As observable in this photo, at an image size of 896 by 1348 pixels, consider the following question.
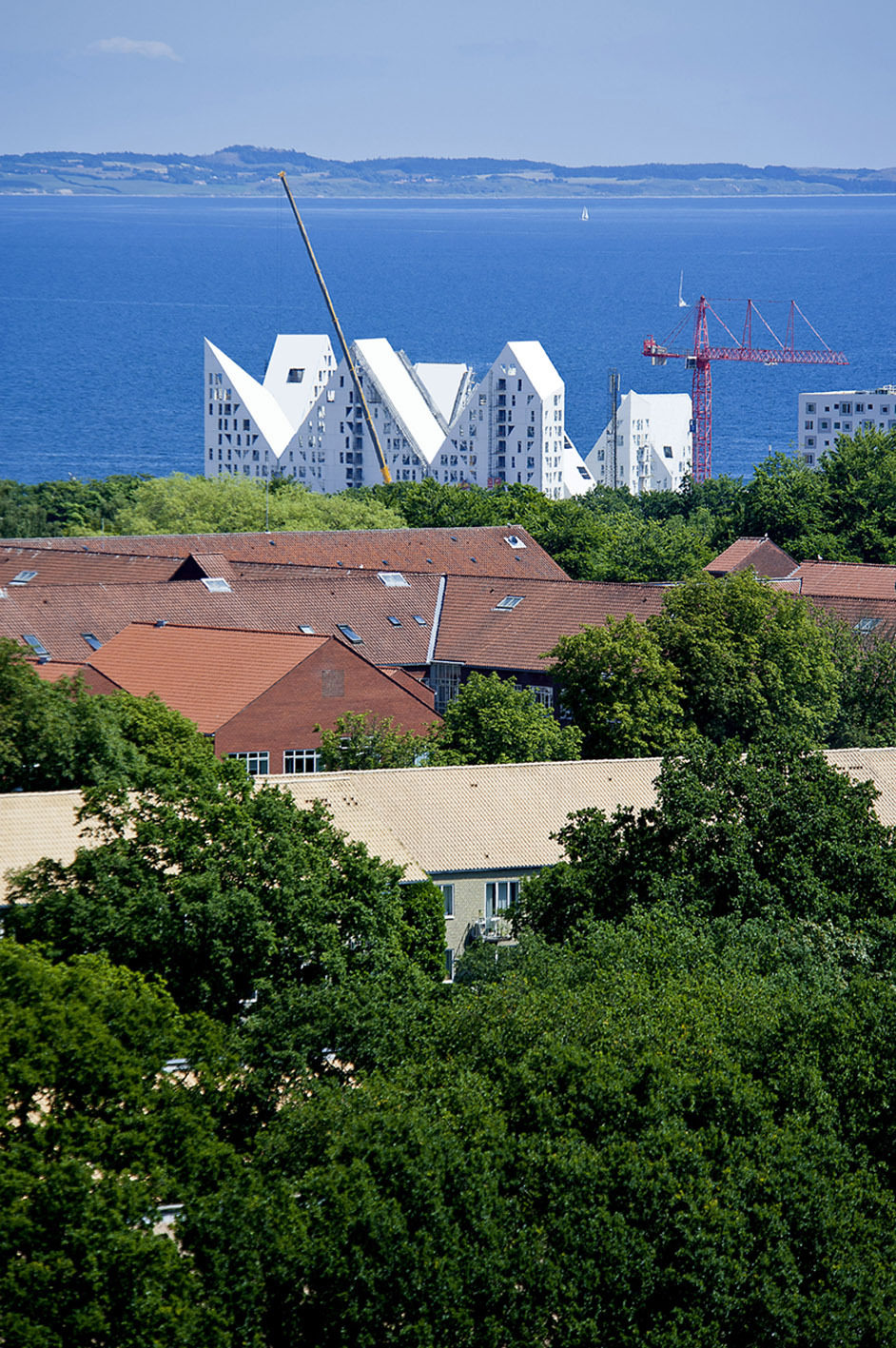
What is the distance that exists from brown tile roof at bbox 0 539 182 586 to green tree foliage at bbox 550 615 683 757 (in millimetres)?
24682

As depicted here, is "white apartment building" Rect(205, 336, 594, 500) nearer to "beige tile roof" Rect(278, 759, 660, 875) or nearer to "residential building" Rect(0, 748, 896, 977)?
"beige tile roof" Rect(278, 759, 660, 875)

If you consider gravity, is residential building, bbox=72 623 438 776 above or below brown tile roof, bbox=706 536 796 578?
→ below

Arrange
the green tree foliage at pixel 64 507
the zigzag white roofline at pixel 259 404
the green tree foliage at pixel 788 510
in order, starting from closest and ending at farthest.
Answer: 1. the green tree foliage at pixel 788 510
2. the green tree foliage at pixel 64 507
3. the zigzag white roofline at pixel 259 404

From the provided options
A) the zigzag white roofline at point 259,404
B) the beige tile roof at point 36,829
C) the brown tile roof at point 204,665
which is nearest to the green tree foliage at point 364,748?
the brown tile roof at point 204,665

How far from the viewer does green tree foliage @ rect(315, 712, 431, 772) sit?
50.9 meters

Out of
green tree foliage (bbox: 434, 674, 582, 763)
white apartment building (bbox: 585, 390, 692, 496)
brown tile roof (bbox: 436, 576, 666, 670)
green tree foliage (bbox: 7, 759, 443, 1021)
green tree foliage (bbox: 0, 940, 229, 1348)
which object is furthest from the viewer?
white apartment building (bbox: 585, 390, 692, 496)

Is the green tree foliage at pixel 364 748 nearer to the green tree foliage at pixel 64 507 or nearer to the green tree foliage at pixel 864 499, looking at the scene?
the green tree foliage at pixel 864 499

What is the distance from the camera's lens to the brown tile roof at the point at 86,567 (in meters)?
76.3

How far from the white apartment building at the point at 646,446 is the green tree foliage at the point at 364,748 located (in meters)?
125

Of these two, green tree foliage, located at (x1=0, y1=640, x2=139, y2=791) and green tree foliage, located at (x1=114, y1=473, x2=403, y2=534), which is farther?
green tree foliage, located at (x1=114, y1=473, x2=403, y2=534)

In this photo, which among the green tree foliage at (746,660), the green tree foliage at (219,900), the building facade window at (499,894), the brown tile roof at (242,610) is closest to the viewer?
the green tree foliage at (219,900)

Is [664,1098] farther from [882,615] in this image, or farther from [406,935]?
[882,615]

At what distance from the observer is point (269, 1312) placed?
24.8 meters

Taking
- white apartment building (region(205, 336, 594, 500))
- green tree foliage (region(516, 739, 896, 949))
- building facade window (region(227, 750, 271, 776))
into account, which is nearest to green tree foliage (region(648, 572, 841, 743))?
building facade window (region(227, 750, 271, 776))
